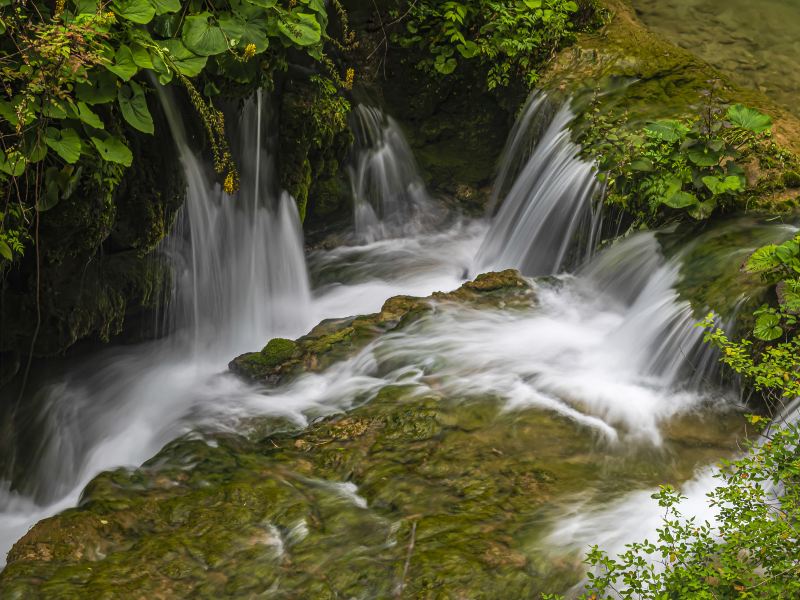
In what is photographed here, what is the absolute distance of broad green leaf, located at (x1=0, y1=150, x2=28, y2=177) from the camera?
3746mm

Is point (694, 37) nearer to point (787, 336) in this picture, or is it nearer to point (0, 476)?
point (787, 336)

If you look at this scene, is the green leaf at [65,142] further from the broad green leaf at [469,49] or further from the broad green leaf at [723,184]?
the broad green leaf at [469,49]

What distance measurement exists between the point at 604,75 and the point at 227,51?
3.50 metres

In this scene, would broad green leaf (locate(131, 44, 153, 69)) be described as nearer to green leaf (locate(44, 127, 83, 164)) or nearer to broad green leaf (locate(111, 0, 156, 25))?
broad green leaf (locate(111, 0, 156, 25))

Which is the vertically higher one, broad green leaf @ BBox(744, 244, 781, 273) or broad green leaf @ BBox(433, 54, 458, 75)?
broad green leaf @ BBox(433, 54, 458, 75)

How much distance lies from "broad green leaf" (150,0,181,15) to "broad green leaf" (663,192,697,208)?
10.5 ft

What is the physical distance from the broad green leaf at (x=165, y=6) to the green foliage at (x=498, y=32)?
352 cm

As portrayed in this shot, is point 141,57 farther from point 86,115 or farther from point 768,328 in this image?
point 768,328

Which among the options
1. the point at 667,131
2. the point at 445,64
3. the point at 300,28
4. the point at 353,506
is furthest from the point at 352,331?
the point at 445,64

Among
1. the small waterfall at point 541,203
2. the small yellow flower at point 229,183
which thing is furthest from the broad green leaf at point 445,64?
the small yellow flower at point 229,183

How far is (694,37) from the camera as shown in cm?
869

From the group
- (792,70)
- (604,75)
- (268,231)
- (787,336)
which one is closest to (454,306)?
(268,231)

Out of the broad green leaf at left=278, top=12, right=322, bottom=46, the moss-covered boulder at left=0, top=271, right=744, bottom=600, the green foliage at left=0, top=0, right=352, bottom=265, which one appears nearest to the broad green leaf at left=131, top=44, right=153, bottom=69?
the green foliage at left=0, top=0, right=352, bottom=265

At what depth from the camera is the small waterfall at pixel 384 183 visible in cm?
764
